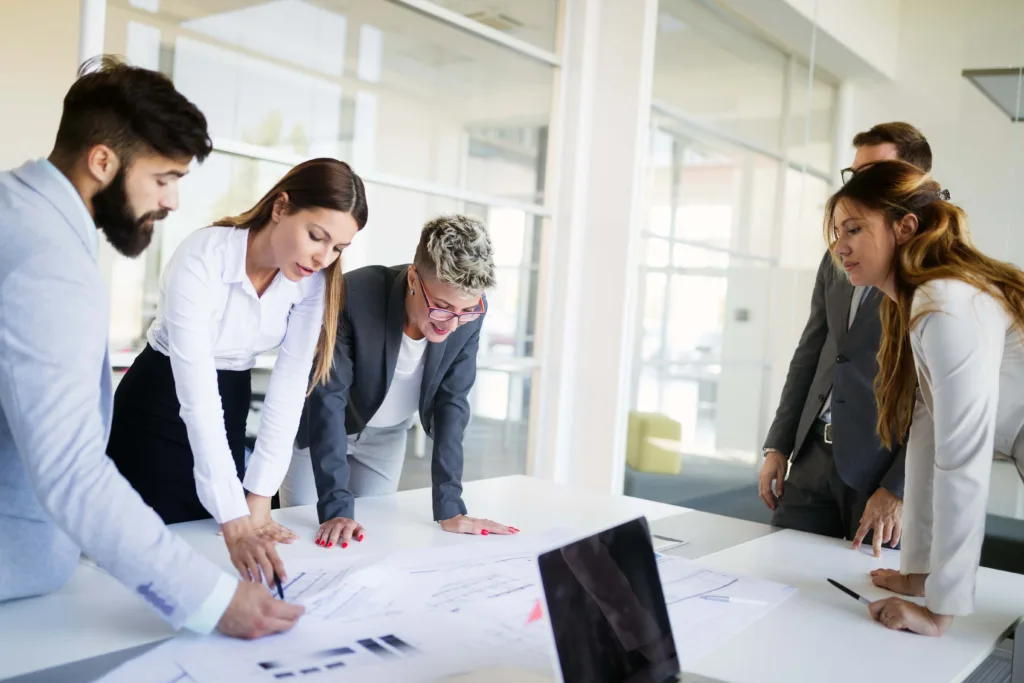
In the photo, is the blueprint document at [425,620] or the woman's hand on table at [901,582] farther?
the woman's hand on table at [901,582]

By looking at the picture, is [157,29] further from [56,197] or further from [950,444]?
[950,444]

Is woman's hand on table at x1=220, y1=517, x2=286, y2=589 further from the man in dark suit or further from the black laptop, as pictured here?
the man in dark suit

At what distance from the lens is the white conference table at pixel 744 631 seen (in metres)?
1.24

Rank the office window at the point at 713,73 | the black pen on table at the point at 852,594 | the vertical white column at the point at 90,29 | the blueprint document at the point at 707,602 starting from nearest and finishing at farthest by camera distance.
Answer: the blueprint document at the point at 707,602 → the black pen on table at the point at 852,594 → the vertical white column at the point at 90,29 → the office window at the point at 713,73

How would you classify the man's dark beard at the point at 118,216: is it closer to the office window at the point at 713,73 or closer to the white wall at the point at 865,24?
the white wall at the point at 865,24

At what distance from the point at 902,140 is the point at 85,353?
2085mm

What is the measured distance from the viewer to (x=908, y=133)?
7.96 ft

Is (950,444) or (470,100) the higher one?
(470,100)

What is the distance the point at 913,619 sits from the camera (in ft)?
4.83

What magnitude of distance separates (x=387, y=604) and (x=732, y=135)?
3823 millimetres

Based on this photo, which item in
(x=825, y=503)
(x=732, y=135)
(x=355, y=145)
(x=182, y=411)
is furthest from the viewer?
(x=732, y=135)

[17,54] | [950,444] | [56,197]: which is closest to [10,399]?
[56,197]

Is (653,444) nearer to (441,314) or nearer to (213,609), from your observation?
(441,314)

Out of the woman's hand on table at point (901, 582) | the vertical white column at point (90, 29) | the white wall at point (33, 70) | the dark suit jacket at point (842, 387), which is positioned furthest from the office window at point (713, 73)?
the woman's hand on table at point (901, 582)
